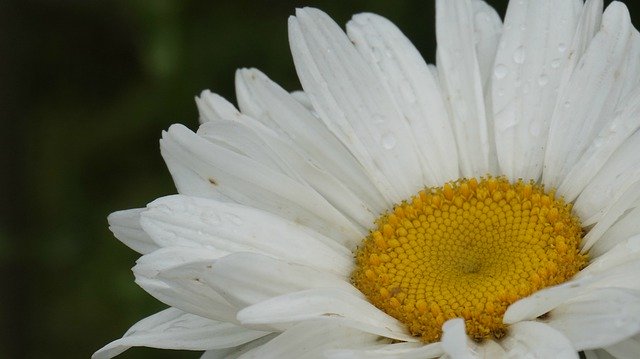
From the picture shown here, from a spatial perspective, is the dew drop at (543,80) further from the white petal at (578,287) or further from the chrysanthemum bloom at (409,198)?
the white petal at (578,287)

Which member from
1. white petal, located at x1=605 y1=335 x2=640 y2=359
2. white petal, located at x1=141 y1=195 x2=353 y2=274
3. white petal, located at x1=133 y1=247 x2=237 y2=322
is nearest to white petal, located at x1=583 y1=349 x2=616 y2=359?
white petal, located at x1=605 y1=335 x2=640 y2=359

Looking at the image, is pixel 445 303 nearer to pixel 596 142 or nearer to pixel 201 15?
pixel 596 142

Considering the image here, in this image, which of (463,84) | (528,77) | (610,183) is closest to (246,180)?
(463,84)

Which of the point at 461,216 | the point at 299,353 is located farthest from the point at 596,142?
the point at 299,353

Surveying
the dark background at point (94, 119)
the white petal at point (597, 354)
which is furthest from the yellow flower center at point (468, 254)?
the dark background at point (94, 119)

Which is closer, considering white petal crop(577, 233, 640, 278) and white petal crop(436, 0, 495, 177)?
white petal crop(577, 233, 640, 278)

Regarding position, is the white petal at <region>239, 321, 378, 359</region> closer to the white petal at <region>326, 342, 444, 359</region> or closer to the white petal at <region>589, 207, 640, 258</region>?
the white petal at <region>326, 342, 444, 359</region>

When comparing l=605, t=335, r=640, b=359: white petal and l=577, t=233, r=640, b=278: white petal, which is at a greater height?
l=577, t=233, r=640, b=278: white petal

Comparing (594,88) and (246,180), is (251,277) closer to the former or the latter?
(246,180)
